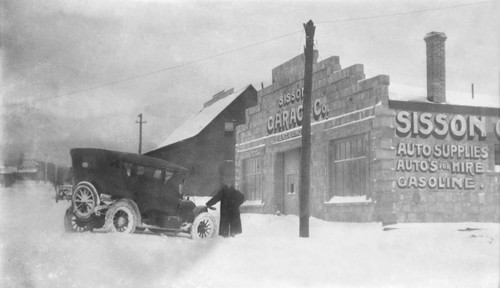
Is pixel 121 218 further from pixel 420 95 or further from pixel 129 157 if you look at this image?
pixel 420 95

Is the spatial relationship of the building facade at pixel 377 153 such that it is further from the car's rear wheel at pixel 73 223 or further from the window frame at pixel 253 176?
the car's rear wheel at pixel 73 223

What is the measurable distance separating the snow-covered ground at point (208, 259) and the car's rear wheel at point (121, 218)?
22cm

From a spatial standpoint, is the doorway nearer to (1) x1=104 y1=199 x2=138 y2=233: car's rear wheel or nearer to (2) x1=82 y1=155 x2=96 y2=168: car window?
(1) x1=104 y1=199 x2=138 y2=233: car's rear wheel

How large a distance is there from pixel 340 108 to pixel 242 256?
653cm

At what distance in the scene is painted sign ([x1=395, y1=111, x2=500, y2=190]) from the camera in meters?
13.5

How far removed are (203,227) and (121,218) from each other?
174 centimetres

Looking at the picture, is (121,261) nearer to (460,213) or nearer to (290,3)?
(290,3)

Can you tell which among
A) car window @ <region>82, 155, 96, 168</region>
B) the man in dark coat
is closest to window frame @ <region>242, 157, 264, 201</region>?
the man in dark coat

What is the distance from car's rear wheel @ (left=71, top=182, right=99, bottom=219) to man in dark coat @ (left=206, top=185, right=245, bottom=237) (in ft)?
8.85

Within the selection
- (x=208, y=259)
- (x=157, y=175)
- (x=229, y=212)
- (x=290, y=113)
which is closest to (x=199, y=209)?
(x=229, y=212)

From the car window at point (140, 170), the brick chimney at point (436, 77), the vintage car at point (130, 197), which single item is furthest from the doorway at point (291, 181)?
the car window at point (140, 170)

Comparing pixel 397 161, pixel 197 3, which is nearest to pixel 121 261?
pixel 197 3

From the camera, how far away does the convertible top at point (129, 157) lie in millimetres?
10406

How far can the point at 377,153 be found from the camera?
1441 cm
